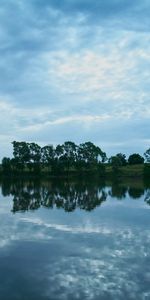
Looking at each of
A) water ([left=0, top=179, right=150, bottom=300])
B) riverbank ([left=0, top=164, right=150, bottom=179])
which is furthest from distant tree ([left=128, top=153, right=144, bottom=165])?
water ([left=0, top=179, right=150, bottom=300])

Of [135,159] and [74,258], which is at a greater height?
[135,159]

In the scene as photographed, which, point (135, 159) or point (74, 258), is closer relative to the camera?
point (74, 258)

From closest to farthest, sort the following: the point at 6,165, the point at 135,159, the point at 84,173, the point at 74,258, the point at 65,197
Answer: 1. the point at 74,258
2. the point at 65,197
3. the point at 6,165
4. the point at 84,173
5. the point at 135,159

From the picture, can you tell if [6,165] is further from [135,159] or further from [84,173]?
[135,159]

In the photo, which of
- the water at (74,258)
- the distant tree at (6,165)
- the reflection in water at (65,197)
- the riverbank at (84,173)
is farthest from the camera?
the riverbank at (84,173)

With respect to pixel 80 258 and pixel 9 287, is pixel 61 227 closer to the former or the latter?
pixel 80 258

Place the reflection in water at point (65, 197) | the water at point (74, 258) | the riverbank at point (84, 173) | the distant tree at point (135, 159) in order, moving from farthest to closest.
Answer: the distant tree at point (135, 159) < the riverbank at point (84, 173) < the reflection in water at point (65, 197) < the water at point (74, 258)

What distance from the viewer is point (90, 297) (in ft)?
37.9

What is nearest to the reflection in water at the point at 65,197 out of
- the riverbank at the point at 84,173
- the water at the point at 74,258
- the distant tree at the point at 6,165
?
the water at the point at 74,258

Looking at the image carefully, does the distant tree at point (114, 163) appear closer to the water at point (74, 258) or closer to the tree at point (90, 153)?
the tree at point (90, 153)

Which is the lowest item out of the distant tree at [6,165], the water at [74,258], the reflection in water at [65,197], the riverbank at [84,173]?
the water at [74,258]

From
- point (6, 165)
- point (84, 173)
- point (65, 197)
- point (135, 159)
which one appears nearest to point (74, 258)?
point (65, 197)

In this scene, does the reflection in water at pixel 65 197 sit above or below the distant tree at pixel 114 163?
below

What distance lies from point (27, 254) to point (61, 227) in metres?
7.75
